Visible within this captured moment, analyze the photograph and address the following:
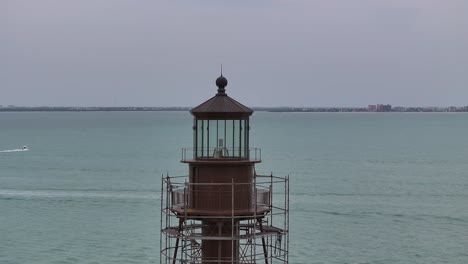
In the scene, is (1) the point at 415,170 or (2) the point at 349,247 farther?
(1) the point at 415,170

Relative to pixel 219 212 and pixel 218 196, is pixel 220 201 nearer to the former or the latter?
pixel 218 196

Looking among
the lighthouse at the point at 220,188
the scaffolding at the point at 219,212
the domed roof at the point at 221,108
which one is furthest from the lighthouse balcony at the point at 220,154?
the domed roof at the point at 221,108

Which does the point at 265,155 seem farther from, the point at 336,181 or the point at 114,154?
the point at 336,181

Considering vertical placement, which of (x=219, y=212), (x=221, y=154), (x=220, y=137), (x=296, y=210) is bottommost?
(x=296, y=210)

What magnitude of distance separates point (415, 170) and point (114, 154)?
5117 cm

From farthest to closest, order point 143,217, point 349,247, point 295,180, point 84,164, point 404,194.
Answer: point 84,164 < point 295,180 < point 404,194 < point 143,217 < point 349,247

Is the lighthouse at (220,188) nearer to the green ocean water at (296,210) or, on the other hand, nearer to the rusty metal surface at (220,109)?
the rusty metal surface at (220,109)

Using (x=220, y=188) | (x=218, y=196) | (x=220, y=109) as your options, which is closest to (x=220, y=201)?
(x=218, y=196)

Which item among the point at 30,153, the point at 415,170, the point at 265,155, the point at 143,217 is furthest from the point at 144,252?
the point at 30,153

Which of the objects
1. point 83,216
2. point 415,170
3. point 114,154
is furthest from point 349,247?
point 114,154

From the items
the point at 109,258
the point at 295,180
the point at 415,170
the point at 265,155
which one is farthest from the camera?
the point at 265,155

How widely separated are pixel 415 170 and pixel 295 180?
2353 cm

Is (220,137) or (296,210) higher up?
(220,137)

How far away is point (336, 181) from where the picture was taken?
76.9 meters
